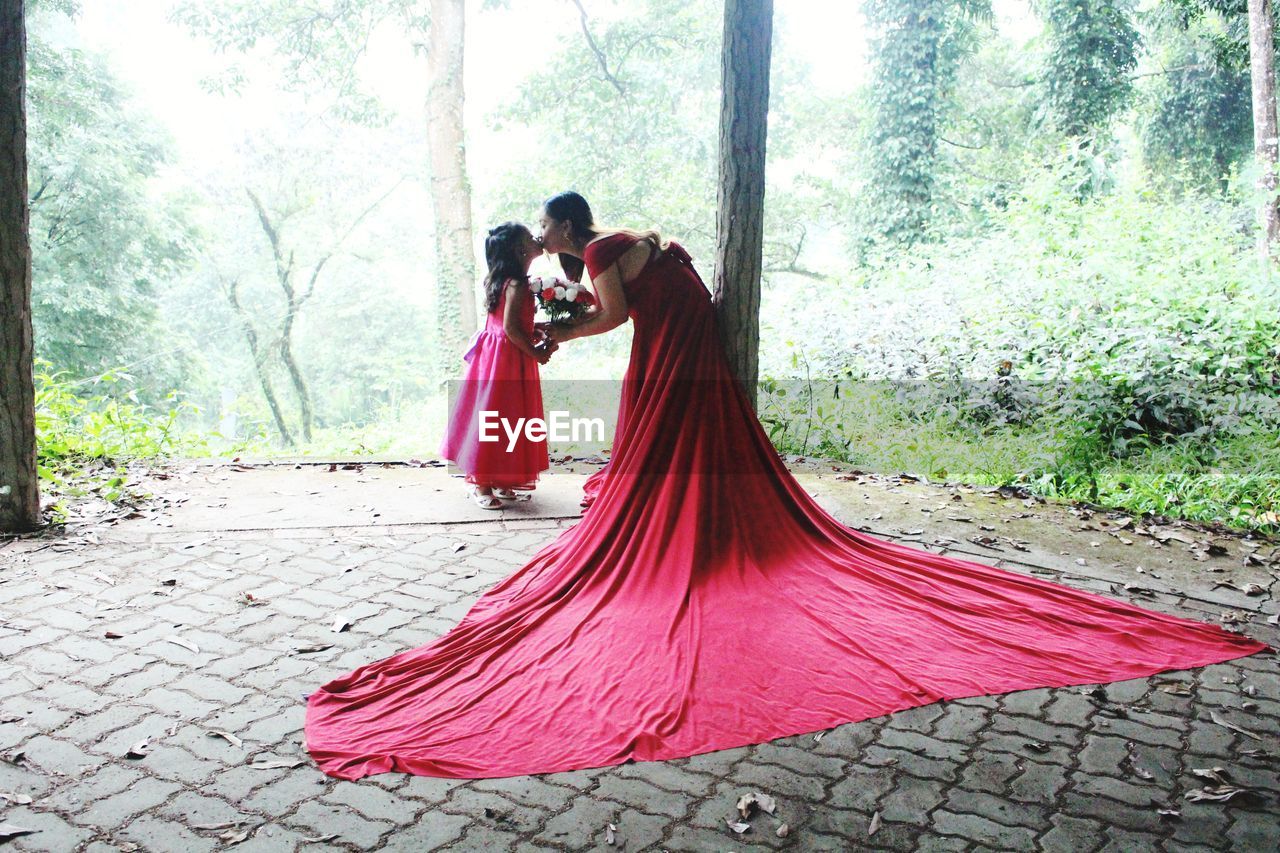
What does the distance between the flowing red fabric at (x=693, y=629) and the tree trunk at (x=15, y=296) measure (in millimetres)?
2824

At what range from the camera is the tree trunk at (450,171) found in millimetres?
12109

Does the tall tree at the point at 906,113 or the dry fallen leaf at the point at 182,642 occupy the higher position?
the tall tree at the point at 906,113

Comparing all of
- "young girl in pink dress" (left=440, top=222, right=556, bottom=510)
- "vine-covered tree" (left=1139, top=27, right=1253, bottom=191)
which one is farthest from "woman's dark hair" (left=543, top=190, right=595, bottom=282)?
"vine-covered tree" (left=1139, top=27, right=1253, bottom=191)

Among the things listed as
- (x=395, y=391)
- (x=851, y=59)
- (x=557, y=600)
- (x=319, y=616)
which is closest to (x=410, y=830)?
(x=557, y=600)

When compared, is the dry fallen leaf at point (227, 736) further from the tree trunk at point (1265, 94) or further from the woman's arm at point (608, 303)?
the tree trunk at point (1265, 94)

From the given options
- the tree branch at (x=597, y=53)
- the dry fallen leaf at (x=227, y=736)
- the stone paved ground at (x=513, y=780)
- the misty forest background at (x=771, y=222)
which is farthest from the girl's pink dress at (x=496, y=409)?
the tree branch at (x=597, y=53)

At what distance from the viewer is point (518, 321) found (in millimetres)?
4477

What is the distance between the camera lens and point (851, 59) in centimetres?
1507

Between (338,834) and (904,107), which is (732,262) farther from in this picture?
(904,107)

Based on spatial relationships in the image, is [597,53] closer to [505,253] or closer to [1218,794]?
[505,253]

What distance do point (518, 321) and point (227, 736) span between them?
7.91ft

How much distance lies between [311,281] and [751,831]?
749 inches

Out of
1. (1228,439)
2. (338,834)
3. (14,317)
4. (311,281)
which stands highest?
(311,281)

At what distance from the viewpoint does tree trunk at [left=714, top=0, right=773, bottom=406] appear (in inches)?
159
